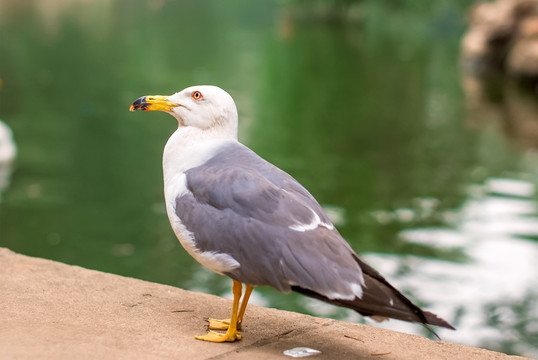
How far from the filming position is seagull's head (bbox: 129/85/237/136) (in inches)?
121

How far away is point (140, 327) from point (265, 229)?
0.68 m

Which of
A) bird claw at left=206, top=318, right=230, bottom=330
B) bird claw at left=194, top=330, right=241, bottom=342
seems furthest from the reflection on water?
bird claw at left=194, top=330, right=241, bottom=342

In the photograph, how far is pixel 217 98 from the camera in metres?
3.07

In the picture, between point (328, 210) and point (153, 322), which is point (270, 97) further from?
point (153, 322)

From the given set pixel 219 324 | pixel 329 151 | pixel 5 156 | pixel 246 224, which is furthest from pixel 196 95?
pixel 329 151

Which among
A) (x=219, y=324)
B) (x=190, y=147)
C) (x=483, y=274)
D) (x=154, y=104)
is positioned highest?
(x=483, y=274)

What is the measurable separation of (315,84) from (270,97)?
368cm

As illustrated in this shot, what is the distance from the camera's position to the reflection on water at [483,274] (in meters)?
7.00

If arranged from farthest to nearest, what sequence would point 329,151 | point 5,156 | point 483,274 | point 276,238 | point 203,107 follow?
point 329,151 → point 5,156 → point 483,274 → point 203,107 → point 276,238

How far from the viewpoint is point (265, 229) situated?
9.04ft

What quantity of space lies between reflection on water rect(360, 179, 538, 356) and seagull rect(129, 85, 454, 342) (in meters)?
4.21

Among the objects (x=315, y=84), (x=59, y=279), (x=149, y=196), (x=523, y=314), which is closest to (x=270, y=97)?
(x=315, y=84)

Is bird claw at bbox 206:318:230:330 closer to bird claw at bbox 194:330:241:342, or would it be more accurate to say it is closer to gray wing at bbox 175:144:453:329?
bird claw at bbox 194:330:241:342

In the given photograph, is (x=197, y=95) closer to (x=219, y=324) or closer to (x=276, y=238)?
(x=276, y=238)
